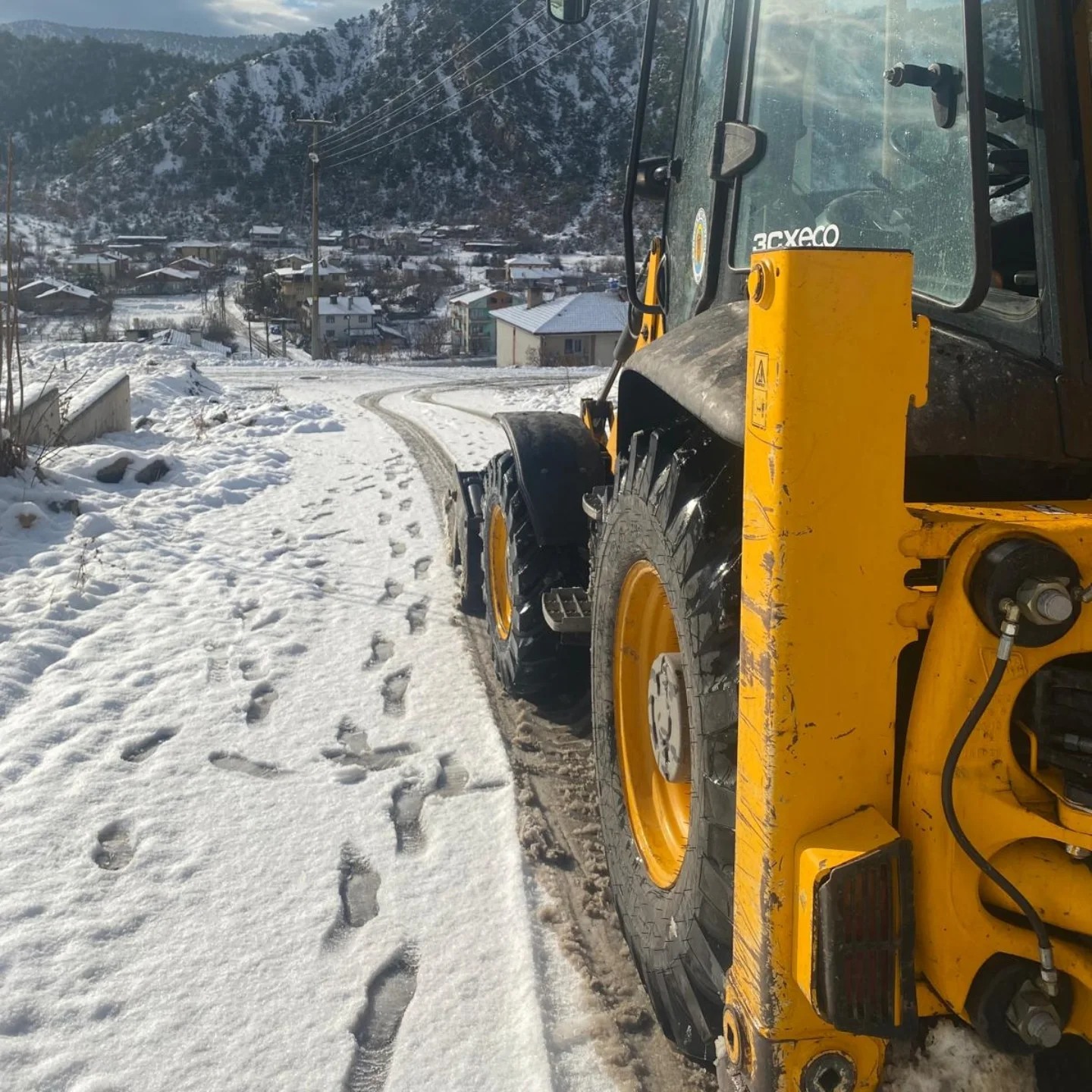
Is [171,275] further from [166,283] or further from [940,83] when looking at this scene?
[940,83]

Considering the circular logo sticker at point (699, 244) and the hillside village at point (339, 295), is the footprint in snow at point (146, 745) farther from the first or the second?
the hillside village at point (339, 295)

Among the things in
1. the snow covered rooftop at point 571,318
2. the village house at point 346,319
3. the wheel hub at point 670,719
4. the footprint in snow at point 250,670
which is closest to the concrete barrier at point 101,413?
the footprint in snow at point 250,670

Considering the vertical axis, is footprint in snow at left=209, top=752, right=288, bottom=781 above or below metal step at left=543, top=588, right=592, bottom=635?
below

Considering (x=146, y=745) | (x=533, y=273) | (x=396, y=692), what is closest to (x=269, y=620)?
(x=396, y=692)

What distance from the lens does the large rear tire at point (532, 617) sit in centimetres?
390

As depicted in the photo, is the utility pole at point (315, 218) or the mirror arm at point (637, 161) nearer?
the mirror arm at point (637, 161)

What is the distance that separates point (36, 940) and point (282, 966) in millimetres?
667

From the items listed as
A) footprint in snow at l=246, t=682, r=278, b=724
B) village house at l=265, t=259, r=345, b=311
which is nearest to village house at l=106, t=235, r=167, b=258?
village house at l=265, t=259, r=345, b=311

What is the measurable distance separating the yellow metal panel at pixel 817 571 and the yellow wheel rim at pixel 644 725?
2.43 ft

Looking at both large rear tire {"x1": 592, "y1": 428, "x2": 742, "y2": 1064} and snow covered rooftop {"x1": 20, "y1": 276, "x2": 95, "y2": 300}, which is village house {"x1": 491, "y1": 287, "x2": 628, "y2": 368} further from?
large rear tire {"x1": 592, "y1": 428, "x2": 742, "y2": 1064}

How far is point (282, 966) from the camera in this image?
246 cm

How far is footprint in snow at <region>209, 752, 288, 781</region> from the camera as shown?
347 centimetres

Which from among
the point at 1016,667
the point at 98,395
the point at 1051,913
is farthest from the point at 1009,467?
the point at 98,395

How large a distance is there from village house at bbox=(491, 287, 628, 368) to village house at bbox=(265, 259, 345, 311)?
28.9 meters
